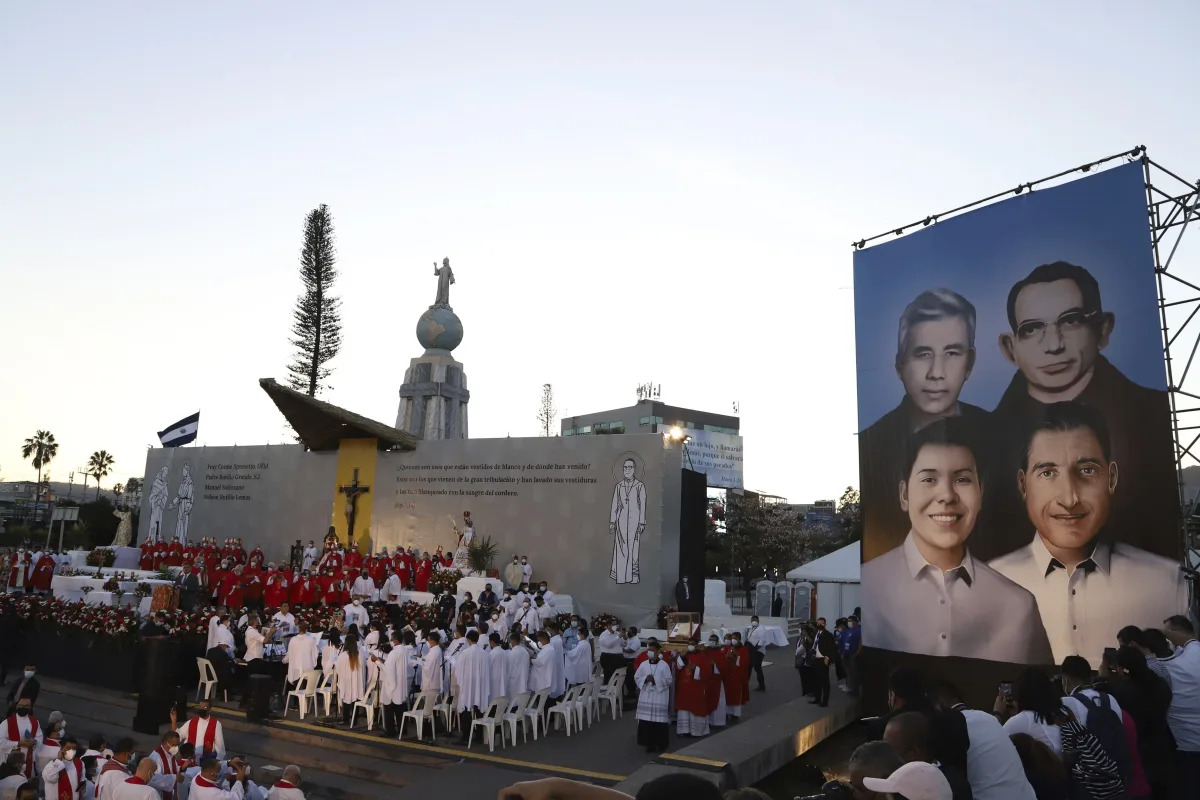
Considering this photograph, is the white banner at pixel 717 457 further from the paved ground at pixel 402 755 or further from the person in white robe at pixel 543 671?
the person in white robe at pixel 543 671

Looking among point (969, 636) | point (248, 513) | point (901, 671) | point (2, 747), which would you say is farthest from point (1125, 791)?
point (248, 513)

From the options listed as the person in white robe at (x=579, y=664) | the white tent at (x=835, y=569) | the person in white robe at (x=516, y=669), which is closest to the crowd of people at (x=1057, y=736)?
the person in white robe at (x=516, y=669)

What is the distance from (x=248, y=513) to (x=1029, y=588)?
24396 millimetres

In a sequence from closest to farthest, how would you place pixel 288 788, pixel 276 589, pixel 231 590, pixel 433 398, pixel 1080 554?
pixel 288 788, pixel 1080 554, pixel 231 590, pixel 276 589, pixel 433 398

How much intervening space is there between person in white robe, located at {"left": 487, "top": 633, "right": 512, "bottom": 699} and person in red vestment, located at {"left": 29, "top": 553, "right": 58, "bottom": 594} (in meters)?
16.5

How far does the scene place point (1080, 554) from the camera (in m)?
10.5

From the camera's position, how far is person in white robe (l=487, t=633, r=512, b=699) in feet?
35.2

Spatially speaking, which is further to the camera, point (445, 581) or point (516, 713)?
point (445, 581)

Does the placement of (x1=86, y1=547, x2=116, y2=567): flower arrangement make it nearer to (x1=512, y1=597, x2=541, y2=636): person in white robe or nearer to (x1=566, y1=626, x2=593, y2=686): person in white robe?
(x1=512, y1=597, x2=541, y2=636): person in white robe

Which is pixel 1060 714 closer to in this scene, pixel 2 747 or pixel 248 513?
pixel 2 747

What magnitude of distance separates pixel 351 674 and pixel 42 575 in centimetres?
1503

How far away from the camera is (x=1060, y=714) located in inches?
167

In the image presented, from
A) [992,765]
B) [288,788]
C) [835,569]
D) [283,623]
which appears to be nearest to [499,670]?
[283,623]

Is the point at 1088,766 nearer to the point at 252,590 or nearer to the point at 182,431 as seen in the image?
the point at 252,590
